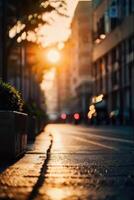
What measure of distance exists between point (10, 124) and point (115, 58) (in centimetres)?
7814

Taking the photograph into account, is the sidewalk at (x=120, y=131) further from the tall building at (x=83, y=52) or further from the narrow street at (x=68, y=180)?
the tall building at (x=83, y=52)

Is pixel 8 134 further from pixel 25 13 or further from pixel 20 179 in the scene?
pixel 25 13

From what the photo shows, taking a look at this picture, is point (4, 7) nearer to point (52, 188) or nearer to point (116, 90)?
point (52, 188)

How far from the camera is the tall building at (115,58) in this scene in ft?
261

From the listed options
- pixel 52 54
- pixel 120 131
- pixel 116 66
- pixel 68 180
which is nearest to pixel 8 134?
pixel 68 180

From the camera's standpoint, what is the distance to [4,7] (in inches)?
1024

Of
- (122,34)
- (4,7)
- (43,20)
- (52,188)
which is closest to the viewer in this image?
(52,188)

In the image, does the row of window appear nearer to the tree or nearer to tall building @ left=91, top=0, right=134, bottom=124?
tall building @ left=91, top=0, right=134, bottom=124

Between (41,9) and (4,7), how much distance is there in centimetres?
268

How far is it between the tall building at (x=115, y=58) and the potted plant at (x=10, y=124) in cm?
6157

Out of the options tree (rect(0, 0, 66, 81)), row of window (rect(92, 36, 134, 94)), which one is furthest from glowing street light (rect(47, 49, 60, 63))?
row of window (rect(92, 36, 134, 94))

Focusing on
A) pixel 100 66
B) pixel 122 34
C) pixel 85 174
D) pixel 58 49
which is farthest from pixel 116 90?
pixel 85 174

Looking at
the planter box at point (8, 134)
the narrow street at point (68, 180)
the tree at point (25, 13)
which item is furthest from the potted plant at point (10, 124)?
the tree at point (25, 13)

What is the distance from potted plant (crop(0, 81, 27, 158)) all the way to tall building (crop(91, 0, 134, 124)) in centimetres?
6157
